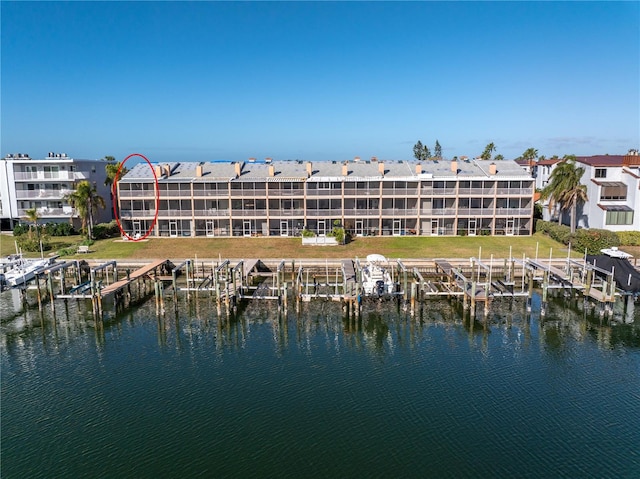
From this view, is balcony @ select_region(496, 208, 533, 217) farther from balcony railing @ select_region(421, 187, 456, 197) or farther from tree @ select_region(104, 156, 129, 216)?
tree @ select_region(104, 156, 129, 216)

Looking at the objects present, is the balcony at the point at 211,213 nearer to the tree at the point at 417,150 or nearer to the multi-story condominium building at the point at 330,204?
the multi-story condominium building at the point at 330,204

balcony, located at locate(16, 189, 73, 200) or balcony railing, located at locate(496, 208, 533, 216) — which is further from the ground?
balcony, located at locate(16, 189, 73, 200)

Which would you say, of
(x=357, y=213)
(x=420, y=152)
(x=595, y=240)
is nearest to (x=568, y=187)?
(x=595, y=240)

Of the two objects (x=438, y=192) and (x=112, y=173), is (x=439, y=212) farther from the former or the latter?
(x=112, y=173)

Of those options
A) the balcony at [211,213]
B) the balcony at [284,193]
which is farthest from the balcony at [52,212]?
the balcony at [284,193]

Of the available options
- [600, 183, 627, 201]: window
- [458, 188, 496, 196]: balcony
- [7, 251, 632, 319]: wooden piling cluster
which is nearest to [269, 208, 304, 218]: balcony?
[7, 251, 632, 319]: wooden piling cluster

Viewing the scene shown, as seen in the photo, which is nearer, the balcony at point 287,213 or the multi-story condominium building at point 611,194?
the multi-story condominium building at point 611,194

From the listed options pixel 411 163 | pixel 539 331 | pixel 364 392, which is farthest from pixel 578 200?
pixel 364 392
